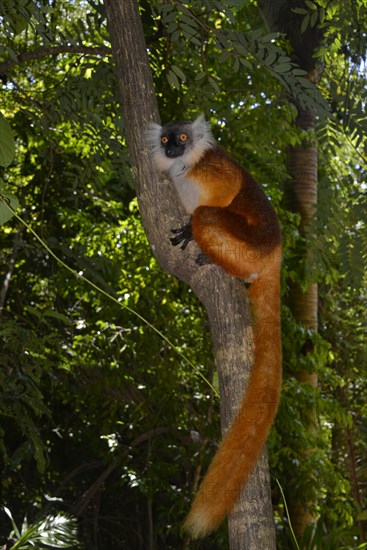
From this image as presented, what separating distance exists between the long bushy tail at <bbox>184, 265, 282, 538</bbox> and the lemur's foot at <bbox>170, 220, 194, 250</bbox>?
279 millimetres

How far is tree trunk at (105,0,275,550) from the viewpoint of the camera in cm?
165

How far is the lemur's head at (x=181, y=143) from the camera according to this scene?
211 centimetres

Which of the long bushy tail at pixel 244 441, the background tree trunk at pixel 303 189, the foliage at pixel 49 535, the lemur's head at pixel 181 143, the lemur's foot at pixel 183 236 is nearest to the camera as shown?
the long bushy tail at pixel 244 441

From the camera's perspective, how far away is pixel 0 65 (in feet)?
8.23

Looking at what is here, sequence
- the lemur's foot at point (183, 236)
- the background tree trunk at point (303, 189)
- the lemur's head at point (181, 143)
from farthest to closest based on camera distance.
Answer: the background tree trunk at point (303, 189), the lemur's head at point (181, 143), the lemur's foot at point (183, 236)

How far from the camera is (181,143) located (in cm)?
232

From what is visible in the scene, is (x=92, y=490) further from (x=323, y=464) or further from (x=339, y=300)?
(x=339, y=300)

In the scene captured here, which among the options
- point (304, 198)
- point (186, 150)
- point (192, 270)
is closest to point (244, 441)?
point (192, 270)

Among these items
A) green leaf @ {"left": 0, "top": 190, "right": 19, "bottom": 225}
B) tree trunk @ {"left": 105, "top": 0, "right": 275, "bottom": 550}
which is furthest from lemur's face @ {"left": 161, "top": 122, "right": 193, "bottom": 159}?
green leaf @ {"left": 0, "top": 190, "right": 19, "bottom": 225}

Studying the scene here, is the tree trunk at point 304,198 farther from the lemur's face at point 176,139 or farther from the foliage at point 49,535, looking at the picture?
the lemur's face at point 176,139

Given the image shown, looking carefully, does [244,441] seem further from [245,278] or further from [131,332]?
[131,332]

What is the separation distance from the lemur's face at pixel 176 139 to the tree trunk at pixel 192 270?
25 cm

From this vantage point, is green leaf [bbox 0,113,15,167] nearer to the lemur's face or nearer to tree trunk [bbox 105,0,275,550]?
tree trunk [bbox 105,0,275,550]

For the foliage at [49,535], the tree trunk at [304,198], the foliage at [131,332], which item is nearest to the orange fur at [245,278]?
the foliage at [131,332]
